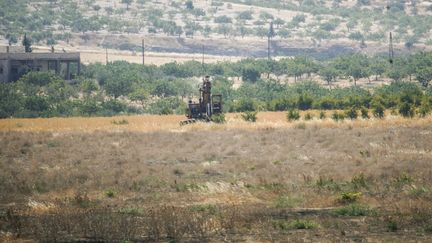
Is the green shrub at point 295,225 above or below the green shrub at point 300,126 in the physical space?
above

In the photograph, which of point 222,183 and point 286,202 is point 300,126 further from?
point 286,202

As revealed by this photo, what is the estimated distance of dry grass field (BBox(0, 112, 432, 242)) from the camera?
25.7 m

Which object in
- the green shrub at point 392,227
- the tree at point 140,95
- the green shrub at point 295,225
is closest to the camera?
the green shrub at point 392,227

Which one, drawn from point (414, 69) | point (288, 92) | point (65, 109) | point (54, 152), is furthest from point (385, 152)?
point (414, 69)

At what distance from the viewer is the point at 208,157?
46.3m

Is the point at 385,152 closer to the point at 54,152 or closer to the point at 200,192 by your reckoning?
the point at 200,192

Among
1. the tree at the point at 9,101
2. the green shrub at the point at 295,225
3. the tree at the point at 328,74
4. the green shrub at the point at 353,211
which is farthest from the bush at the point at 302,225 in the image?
the tree at the point at 328,74

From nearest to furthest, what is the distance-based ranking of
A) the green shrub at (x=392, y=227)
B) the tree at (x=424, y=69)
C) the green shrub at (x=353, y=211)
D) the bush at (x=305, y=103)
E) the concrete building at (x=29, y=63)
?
1. the green shrub at (x=392, y=227)
2. the green shrub at (x=353, y=211)
3. the bush at (x=305, y=103)
4. the concrete building at (x=29, y=63)
5. the tree at (x=424, y=69)

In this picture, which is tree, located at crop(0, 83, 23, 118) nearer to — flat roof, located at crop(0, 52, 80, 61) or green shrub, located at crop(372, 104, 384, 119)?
flat roof, located at crop(0, 52, 80, 61)

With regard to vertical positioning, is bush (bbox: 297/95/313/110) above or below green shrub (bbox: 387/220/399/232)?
below

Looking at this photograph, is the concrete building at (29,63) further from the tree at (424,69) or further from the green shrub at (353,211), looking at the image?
the green shrub at (353,211)

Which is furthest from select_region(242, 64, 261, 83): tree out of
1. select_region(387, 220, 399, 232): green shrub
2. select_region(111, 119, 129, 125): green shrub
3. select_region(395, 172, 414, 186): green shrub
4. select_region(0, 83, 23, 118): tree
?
select_region(387, 220, 399, 232): green shrub

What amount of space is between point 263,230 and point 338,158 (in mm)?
18149

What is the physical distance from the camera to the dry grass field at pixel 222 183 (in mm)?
25656
